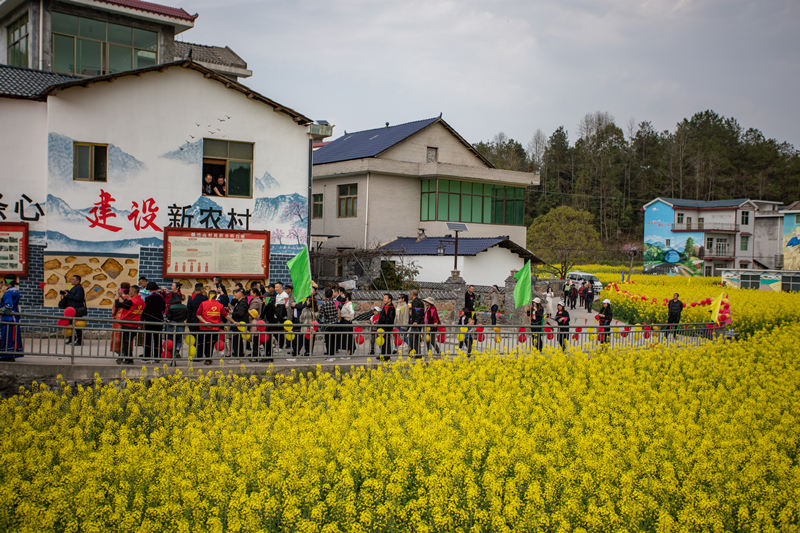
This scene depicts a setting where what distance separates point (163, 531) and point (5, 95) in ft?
51.6

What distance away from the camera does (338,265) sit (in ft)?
115

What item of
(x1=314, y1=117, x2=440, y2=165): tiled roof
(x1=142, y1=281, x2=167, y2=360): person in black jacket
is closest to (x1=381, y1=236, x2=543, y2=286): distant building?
(x1=314, y1=117, x2=440, y2=165): tiled roof

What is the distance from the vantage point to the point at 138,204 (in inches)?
738

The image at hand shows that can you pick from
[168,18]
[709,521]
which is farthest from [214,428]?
[168,18]

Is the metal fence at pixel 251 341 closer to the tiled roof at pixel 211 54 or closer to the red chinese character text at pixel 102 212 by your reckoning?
the red chinese character text at pixel 102 212

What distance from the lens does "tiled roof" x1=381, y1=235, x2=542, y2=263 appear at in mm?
31186

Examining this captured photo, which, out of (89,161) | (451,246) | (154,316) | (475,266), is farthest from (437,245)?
(154,316)

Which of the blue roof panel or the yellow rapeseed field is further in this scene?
the blue roof panel

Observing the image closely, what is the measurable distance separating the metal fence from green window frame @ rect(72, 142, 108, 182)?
4.05 meters

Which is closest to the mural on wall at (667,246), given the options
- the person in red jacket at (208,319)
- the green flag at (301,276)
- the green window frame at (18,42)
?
the green flag at (301,276)

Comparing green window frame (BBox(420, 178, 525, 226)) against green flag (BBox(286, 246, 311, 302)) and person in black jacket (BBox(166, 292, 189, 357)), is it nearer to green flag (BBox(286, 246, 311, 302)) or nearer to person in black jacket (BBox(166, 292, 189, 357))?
green flag (BBox(286, 246, 311, 302))

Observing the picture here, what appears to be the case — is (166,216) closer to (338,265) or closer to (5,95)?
(5,95)

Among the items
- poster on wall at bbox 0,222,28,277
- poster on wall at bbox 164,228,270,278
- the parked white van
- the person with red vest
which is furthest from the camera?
the parked white van

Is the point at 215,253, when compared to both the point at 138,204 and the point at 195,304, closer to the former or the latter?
the point at 138,204
